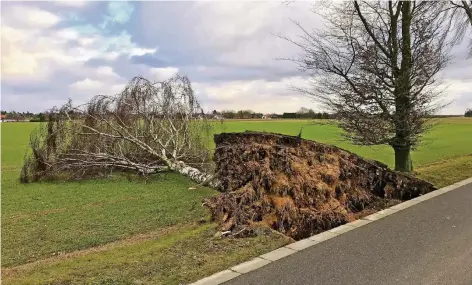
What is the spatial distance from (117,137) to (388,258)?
9.41m

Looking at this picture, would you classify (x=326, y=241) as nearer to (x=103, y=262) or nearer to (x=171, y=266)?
A: (x=171, y=266)

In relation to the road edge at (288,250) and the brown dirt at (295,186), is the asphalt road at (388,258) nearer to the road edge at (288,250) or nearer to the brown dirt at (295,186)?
the road edge at (288,250)

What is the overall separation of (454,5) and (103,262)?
59.8 feet

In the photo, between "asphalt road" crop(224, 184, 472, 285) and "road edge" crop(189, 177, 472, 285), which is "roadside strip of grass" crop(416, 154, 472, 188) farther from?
"asphalt road" crop(224, 184, 472, 285)

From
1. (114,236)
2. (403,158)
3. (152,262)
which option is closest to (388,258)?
(152,262)

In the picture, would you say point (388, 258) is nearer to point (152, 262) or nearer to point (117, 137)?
point (152, 262)

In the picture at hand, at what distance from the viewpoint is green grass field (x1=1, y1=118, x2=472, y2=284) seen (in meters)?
4.30

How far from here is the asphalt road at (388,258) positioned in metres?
3.99

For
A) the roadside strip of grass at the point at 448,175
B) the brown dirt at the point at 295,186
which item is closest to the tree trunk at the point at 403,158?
the roadside strip of grass at the point at 448,175

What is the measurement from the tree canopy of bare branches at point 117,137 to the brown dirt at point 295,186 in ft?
15.3

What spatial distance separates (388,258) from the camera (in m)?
4.51

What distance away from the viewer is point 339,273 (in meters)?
4.12

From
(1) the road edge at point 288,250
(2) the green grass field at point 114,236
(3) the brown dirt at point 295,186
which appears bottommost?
(2) the green grass field at point 114,236

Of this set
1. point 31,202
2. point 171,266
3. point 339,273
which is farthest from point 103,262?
point 31,202
